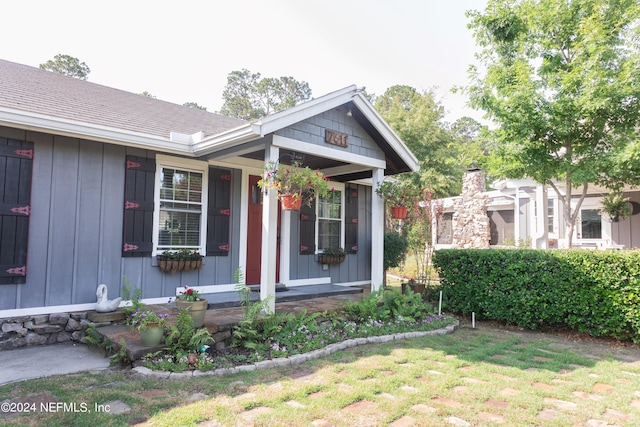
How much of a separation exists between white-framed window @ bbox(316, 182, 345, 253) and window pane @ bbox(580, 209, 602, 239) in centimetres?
829

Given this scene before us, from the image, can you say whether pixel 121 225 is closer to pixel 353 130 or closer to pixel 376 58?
pixel 353 130

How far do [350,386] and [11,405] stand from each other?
256 centimetres

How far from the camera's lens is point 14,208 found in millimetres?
4312

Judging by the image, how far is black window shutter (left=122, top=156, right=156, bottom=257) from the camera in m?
5.11

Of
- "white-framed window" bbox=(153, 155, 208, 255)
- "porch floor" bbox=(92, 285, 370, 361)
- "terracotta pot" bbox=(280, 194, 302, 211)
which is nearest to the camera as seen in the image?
"porch floor" bbox=(92, 285, 370, 361)

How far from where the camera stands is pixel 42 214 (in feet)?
14.8

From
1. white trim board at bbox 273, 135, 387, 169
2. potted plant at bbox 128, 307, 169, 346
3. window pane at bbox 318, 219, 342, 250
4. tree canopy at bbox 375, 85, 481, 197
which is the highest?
tree canopy at bbox 375, 85, 481, 197

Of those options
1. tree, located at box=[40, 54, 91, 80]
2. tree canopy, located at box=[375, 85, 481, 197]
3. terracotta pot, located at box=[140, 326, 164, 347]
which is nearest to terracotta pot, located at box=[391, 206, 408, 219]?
terracotta pot, located at box=[140, 326, 164, 347]

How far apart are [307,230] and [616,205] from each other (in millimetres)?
8339

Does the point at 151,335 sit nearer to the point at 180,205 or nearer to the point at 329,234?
the point at 180,205

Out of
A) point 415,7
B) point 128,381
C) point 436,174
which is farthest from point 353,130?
point 436,174

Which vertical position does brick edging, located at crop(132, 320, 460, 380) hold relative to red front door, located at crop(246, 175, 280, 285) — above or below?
below

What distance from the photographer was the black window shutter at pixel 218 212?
5949mm

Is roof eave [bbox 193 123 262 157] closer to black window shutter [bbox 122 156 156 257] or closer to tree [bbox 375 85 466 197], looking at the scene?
black window shutter [bbox 122 156 156 257]
